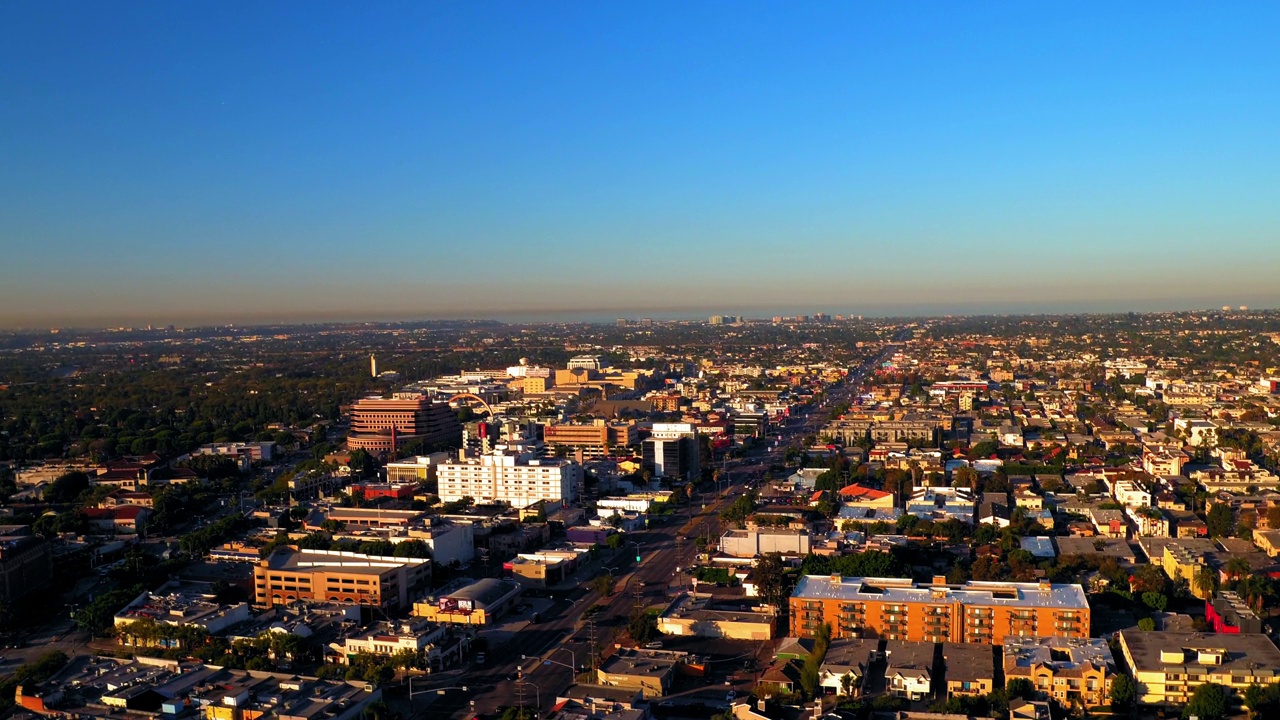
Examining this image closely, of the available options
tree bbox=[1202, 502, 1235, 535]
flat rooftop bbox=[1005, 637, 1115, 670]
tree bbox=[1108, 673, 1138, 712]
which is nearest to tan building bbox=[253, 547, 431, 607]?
flat rooftop bbox=[1005, 637, 1115, 670]

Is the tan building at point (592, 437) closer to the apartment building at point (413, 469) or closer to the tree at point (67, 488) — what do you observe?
the apartment building at point (413, 469)

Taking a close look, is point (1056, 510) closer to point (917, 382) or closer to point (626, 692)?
point (626, 692)

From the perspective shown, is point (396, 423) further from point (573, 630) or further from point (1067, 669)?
point (1067, 669)

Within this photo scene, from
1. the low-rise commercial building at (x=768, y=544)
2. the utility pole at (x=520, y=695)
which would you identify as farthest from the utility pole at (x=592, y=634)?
the low-rise commercial building at (x=768, y=544)

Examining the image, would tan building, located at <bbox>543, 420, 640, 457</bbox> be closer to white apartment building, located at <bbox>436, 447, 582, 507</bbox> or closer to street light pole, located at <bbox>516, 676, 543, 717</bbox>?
white apartment building, located at <bbox>436, 447, 582, 507</bbox>

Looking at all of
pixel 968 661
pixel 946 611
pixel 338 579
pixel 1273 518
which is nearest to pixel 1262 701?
pixel 968 661

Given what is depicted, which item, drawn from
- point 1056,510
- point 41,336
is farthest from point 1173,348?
point 41,336
